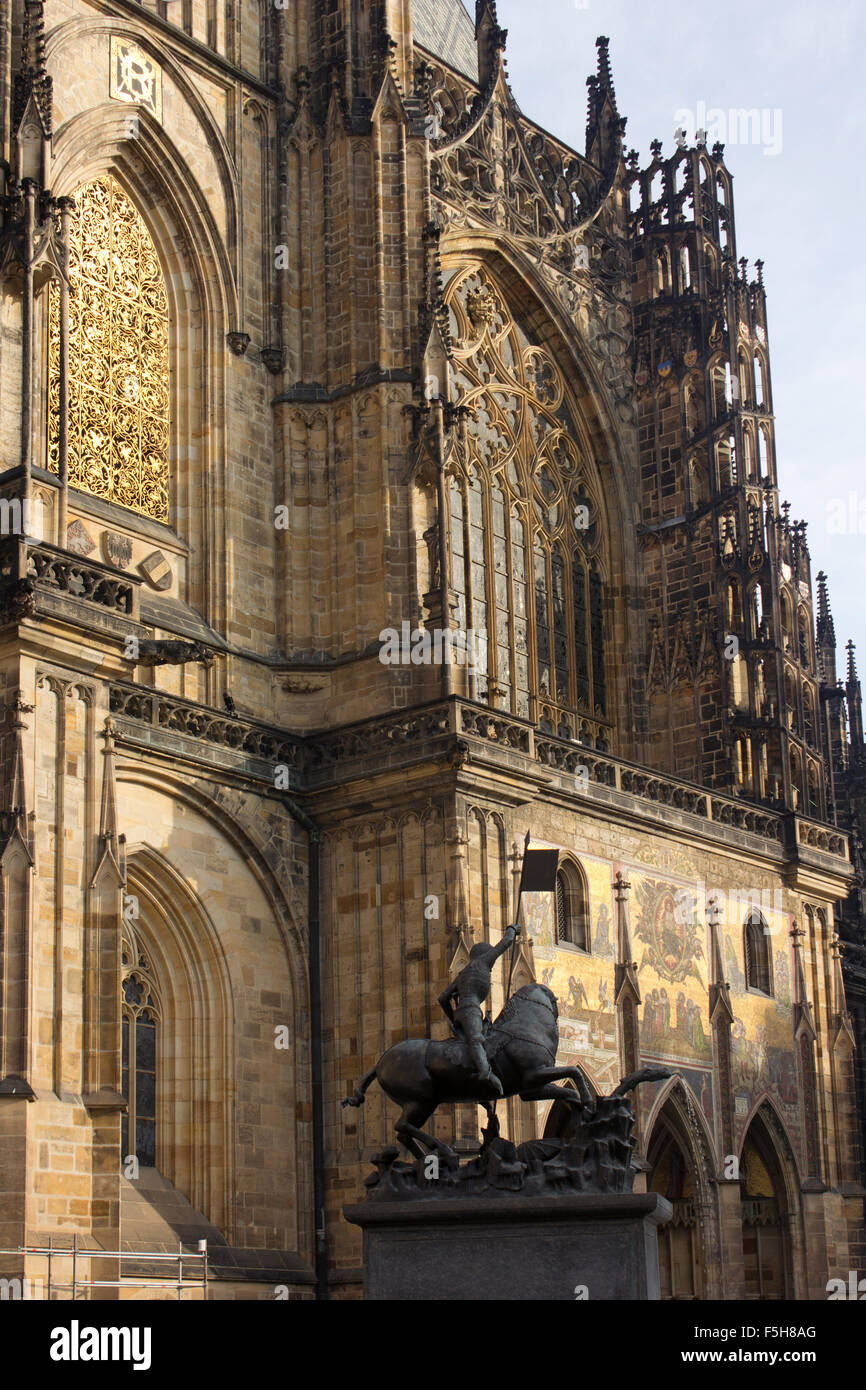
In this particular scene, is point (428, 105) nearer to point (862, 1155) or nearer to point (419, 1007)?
point (419, 1007)

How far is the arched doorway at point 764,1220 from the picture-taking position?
3136cm

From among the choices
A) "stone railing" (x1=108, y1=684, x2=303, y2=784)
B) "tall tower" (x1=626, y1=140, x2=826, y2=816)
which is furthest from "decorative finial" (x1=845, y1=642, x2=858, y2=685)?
"stone railing" (x1=108, y1=684, x2=303, y2=784)

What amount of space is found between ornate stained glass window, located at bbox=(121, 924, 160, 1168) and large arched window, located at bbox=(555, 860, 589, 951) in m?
5.81

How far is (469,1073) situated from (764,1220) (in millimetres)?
15738

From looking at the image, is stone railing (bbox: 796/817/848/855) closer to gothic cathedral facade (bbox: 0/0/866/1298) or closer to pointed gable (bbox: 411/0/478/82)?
gothic cathedral facade (bbox: 0/0/866/1298)

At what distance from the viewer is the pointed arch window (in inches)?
1261

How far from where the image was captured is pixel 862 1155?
3375 centimetres

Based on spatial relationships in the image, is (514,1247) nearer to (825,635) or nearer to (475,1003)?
(475,1003)

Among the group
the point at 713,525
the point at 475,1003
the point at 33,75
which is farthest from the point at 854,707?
the point at 475,1003

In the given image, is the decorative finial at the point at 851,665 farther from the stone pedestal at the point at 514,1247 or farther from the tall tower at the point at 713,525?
the stone pedestal at the point at 514,1247

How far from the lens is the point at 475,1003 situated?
688 inches

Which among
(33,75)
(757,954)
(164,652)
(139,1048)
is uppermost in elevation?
(33,75)
